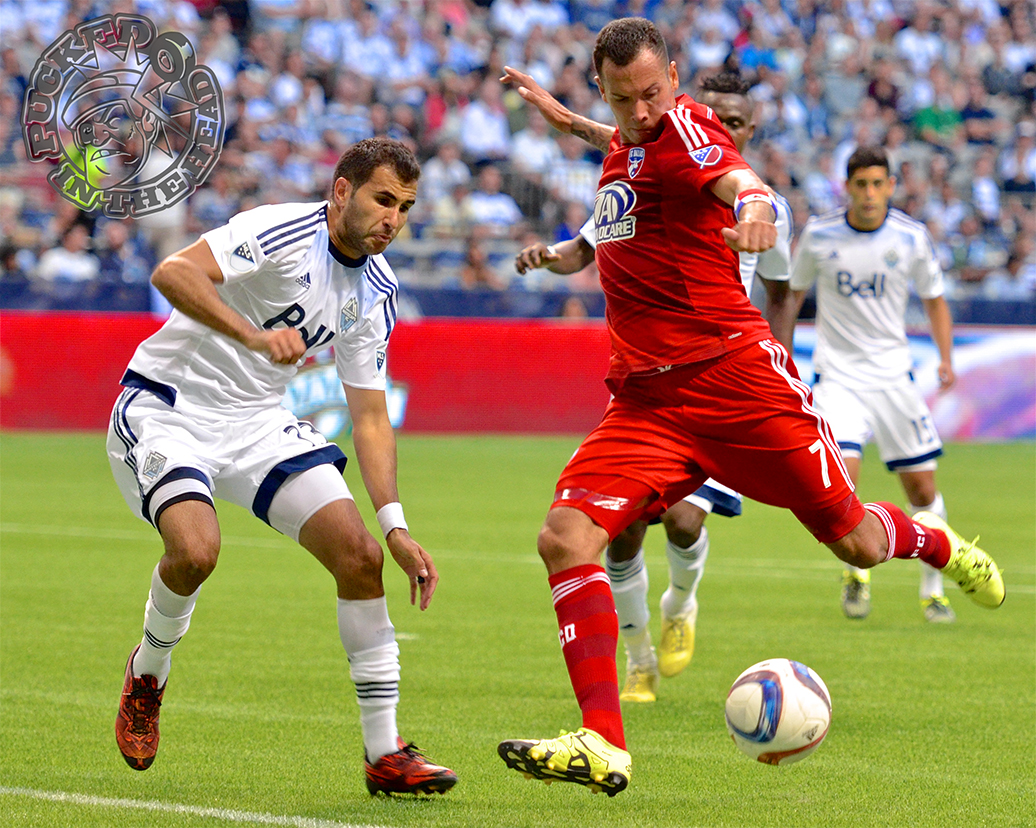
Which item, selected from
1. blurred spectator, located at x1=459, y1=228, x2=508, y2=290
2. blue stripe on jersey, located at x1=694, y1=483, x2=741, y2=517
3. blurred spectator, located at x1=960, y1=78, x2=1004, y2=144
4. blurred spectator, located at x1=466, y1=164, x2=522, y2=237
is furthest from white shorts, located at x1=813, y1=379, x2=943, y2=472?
blurred spectator, located at x1=960, y1=78, x2=1004, y2=144

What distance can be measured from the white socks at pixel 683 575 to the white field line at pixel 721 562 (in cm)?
341

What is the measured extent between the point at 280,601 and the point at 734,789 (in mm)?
4768

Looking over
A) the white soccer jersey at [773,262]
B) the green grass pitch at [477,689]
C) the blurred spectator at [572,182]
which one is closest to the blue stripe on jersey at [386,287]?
the green grass pitch at [477,689]

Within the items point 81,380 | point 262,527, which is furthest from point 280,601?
point 81,380

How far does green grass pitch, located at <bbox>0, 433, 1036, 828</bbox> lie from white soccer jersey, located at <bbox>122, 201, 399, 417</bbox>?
1359 millimetres

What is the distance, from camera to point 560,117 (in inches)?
233

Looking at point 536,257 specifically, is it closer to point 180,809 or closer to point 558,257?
point 558,257

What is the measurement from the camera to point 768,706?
465 cm

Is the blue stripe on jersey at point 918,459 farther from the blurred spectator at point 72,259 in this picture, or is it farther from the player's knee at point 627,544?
the blurred spectator at point 72,259

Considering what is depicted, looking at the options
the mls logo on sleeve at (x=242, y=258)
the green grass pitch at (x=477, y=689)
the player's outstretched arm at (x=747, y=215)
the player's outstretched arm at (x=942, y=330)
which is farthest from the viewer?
the player's outstretched arm at (x=942, y=330)

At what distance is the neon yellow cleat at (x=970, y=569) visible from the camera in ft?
19.3

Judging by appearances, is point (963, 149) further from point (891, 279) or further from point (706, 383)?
point (706, 383)

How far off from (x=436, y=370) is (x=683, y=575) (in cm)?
1209
